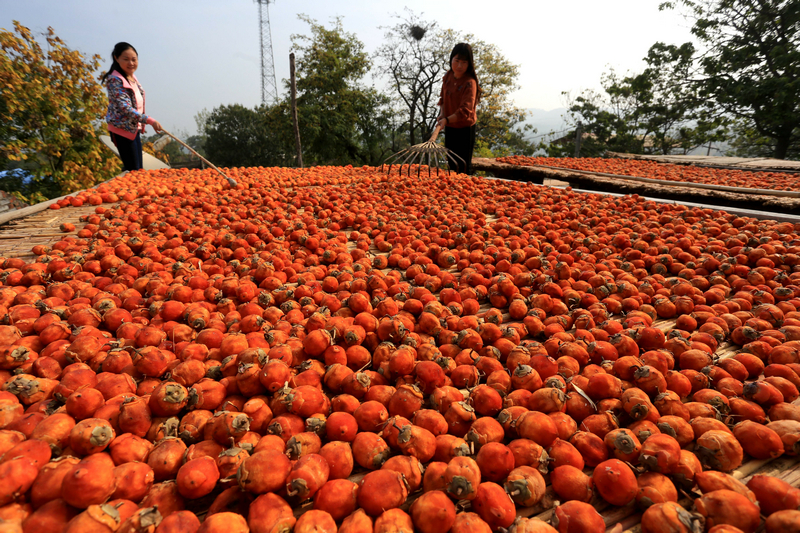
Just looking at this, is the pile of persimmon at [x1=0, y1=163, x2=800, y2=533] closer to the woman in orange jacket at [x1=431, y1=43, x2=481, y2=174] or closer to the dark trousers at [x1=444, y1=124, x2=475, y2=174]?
the woman in orange jacket at [x1=431, y1=43, x2=481, y2=174]

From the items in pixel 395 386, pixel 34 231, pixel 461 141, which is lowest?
pixel 395 386

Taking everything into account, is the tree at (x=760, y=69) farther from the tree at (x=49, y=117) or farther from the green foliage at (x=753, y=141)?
the tree at (x=49, y=117)

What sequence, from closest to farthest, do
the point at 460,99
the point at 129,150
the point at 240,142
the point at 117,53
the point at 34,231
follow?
1. the point at 34,231
2. the point at 117,53
3. the point at 460,99
4. the point at 129,150
5. the point at 240,142

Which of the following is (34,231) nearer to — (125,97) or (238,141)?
(125,97)

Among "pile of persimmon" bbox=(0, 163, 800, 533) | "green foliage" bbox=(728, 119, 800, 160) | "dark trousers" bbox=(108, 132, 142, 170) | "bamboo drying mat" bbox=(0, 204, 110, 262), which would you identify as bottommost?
"pile of persimmon" bbox=(0, 163, 800, 533)

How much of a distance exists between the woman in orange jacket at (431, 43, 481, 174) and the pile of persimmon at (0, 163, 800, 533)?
4.73 meters

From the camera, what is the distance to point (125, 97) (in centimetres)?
648

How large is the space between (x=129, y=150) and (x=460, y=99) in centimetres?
716

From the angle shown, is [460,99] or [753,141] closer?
[460,99]

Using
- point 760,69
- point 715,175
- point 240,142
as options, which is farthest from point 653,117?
point 240,142

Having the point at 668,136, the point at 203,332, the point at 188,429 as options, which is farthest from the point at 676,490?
the point at 668,136

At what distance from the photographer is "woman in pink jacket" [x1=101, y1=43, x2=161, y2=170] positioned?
6328mm

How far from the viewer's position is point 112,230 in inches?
155

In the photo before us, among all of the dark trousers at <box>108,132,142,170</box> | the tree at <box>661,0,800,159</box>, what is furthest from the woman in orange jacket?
A: the tree at <box>661,0,800,159</box>
